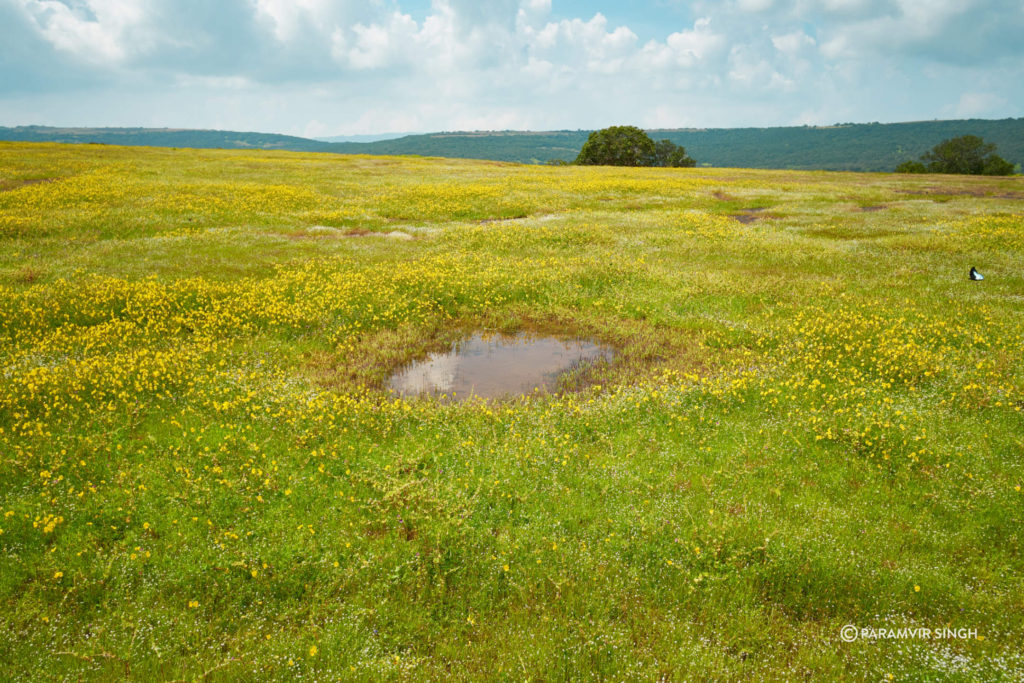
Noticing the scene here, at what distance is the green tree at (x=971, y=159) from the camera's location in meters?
104

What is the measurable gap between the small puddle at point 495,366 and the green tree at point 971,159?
446 feet

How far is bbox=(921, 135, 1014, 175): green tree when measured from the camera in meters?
104

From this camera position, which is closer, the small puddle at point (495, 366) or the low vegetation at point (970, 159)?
the small puddle at point (495, 366)

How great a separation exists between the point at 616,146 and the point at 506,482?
11685 centimetres

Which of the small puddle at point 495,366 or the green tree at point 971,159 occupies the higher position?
the green tree at point 971,159

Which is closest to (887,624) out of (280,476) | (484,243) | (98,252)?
(280,476)

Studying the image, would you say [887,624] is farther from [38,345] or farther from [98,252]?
[98,252]

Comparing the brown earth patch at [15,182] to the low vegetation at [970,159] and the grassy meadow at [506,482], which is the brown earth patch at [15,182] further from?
the low vegetation at [970,159]

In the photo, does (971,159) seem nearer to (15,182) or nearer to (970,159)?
(970,159)

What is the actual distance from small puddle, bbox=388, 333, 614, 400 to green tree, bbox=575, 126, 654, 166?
10535 cm

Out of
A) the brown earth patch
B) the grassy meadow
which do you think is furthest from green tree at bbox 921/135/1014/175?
the brown earth patch

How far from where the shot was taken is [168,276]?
850 inches

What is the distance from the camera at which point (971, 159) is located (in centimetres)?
10544

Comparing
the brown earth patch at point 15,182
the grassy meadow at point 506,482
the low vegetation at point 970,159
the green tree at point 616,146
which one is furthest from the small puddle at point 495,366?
the low vegetation at point 970,159
